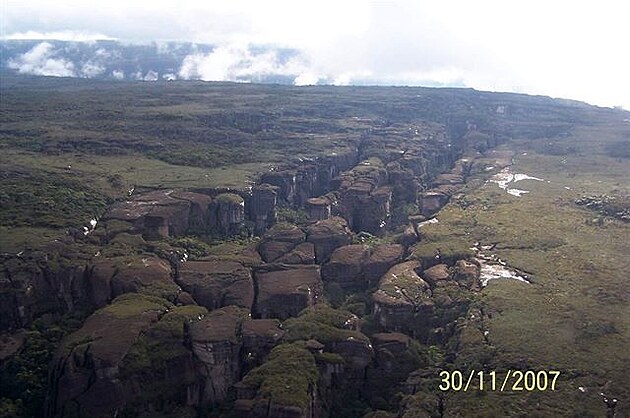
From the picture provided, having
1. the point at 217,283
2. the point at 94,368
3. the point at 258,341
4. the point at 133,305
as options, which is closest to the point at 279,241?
the point at 217,283

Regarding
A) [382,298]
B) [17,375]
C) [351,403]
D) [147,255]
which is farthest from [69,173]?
[351,403]

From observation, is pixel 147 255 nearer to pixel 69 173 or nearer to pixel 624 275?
pixel 69 173

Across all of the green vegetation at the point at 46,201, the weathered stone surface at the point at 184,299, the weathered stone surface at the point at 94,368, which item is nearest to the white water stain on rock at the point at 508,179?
the weathered stone surface at the point at 184,299

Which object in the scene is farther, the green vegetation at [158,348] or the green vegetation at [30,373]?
the green vegetation at [30,373]
